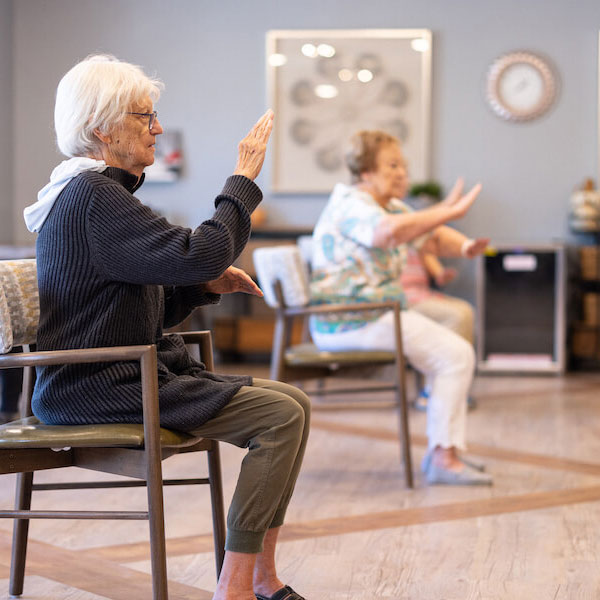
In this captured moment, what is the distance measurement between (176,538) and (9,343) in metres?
0.94

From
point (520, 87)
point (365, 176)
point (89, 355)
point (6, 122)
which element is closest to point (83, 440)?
point (89, 355)

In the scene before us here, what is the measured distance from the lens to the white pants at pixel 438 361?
320cm

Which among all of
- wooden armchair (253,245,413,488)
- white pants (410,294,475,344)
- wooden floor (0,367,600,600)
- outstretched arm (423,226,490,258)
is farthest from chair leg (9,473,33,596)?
white pants (410,294,475,344)

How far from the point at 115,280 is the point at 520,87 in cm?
536

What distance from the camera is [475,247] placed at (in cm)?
354

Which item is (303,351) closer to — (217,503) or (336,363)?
(336,363)

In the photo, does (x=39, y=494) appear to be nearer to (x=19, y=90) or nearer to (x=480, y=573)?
(x=480, y=573)

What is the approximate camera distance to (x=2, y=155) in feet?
22.3

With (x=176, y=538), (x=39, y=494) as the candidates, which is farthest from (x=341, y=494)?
(x=39, y=494)

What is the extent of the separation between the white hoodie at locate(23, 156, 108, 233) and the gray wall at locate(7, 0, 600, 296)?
4.99 metres

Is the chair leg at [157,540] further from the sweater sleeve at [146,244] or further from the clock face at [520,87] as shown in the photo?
the clock face at [520,87]

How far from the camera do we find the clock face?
6562mm

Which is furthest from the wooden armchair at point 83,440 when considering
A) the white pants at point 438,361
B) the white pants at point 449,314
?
the white pants at point 449,314

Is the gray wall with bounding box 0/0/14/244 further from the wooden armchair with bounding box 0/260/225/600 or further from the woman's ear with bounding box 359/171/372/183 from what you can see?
the wooden armchair with bounding box 0/260/225/600
